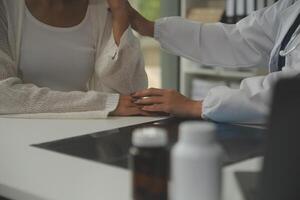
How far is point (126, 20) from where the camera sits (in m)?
1.52

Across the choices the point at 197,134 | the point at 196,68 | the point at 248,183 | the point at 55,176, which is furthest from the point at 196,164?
the point at 196,68

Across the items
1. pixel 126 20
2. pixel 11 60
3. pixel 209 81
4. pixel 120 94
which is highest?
pixel 126 20

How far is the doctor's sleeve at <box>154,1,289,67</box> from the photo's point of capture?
1.62 m

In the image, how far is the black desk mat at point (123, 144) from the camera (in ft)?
3.02

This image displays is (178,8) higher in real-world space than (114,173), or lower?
higher

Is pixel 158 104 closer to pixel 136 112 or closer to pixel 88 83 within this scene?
pixel 136 112

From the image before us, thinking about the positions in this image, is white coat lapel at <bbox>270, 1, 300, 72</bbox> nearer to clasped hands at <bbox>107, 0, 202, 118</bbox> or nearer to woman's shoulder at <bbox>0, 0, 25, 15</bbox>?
clasped hands at <bbox>107, 0, 202, 118</bbox>

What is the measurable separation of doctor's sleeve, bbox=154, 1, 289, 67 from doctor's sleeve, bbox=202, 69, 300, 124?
0.42m

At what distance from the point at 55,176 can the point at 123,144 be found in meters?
0.21

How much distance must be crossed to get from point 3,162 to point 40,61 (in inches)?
23.8

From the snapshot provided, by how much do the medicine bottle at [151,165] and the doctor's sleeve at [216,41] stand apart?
1.08 meters

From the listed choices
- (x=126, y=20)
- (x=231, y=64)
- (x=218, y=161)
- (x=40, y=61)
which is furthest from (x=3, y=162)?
(x=231, y=64)

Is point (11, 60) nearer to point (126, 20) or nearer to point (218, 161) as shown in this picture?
point (126, 20)

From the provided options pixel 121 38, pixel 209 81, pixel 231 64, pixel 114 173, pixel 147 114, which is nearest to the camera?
pixel 114 173
